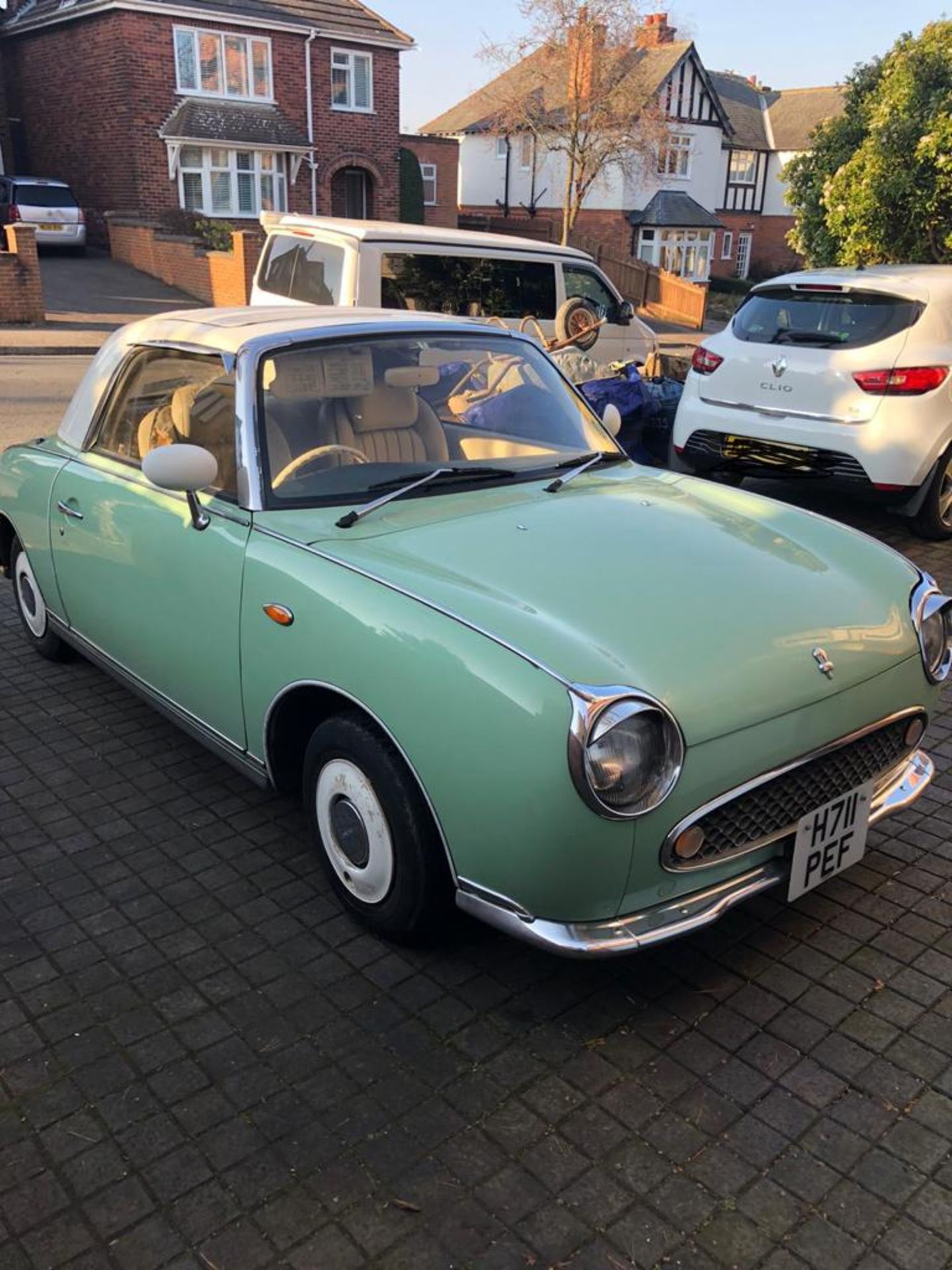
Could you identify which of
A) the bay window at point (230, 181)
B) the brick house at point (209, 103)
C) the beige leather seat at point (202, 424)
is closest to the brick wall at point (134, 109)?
the brick house at point (209, 103)

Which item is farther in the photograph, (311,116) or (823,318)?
(311,116)

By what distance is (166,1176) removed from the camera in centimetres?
233

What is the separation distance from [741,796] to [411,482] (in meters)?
1.57

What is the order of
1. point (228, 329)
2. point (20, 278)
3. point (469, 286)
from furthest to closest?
1. point (20, 278)
2. point (469, 286)
3. point (228, 329)

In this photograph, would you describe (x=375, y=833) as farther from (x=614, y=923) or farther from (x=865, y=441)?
(x=865, y=441)

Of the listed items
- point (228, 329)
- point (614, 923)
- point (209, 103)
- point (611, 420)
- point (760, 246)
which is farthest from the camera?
point (760, 246)

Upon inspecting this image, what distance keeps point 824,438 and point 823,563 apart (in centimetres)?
403

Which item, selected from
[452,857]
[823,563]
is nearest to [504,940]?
[452,857]

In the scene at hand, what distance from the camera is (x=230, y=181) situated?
28188mm

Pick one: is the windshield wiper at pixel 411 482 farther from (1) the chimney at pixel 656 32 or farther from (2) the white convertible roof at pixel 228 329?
(1) the chimney at pixel 656 32

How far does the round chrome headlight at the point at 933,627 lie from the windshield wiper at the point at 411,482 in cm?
142

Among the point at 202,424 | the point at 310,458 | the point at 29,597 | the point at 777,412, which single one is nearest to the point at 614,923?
the point at 310,458

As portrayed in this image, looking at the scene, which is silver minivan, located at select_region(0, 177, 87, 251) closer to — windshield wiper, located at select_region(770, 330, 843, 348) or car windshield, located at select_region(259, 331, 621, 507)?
windshield wiper, located at select_region(770, 330, 843, 348)

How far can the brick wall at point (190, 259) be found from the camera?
20891mm
